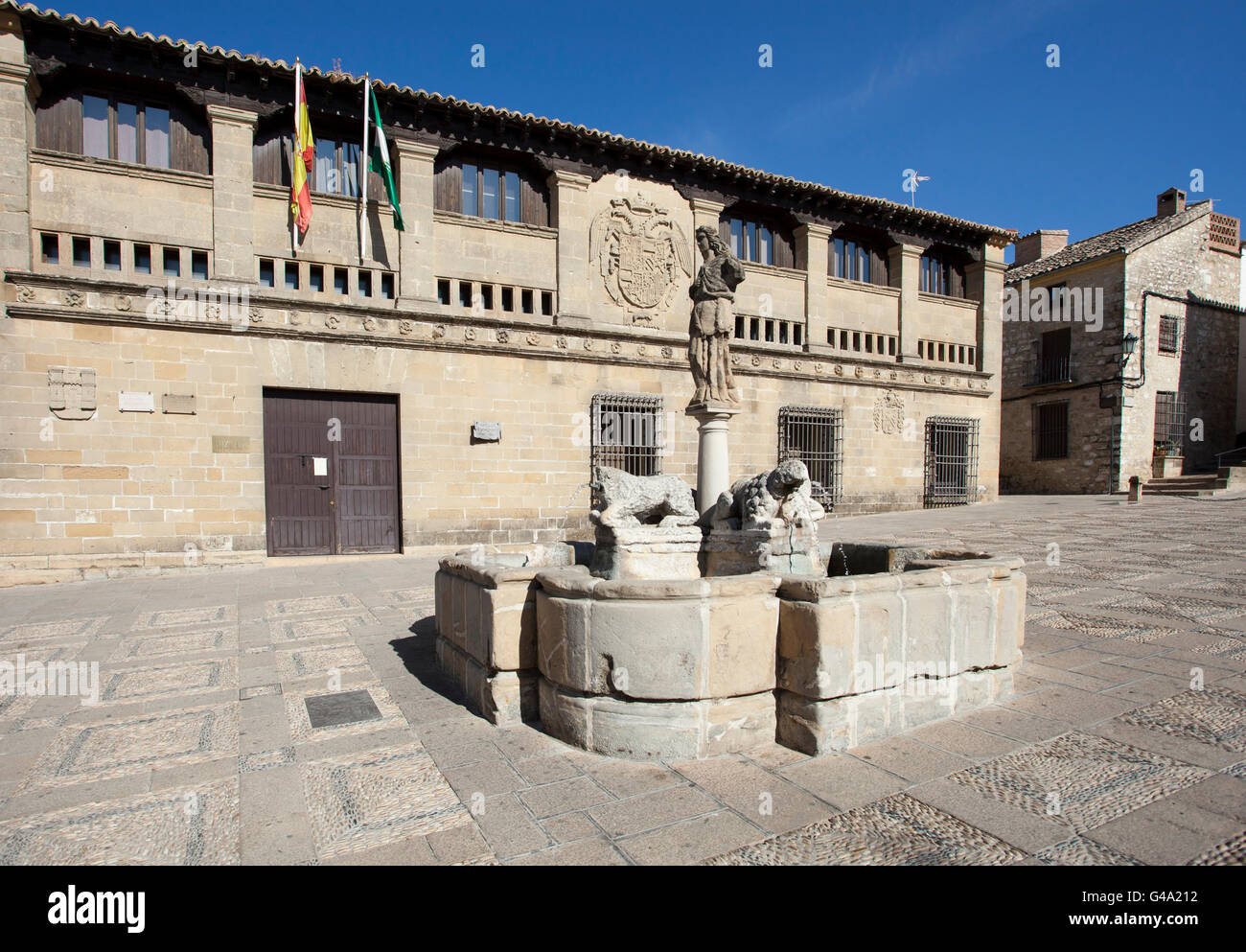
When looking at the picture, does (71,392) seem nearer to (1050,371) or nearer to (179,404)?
(179,404)

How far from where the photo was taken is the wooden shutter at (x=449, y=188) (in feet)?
38.4

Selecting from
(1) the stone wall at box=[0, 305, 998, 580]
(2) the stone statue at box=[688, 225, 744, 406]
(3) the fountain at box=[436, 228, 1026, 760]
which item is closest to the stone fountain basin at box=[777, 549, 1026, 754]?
(3) the fountain at box=[436, 228, 1026, 760]

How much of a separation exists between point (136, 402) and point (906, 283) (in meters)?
16.7

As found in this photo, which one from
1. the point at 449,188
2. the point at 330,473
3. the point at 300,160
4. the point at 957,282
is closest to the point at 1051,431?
the point at 957,282

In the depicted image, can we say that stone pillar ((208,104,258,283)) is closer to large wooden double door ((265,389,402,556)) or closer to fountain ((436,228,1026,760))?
large wooden double door ((265,389,402,556))

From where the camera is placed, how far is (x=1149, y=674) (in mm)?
A: 4047

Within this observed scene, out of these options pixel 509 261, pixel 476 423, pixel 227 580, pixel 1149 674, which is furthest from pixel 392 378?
pixel 1149 674

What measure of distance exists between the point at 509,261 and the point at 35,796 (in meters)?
10.7

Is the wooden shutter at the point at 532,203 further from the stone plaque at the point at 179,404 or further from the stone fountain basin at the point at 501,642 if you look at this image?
the stone fountain basin at the point at 501,642

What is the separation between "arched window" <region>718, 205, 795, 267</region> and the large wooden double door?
8.75 meters

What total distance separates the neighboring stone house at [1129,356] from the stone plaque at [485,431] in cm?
1912

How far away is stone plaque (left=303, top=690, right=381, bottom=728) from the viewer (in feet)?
12.1

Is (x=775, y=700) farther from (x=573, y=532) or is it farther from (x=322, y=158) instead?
(x=322, y=158)
